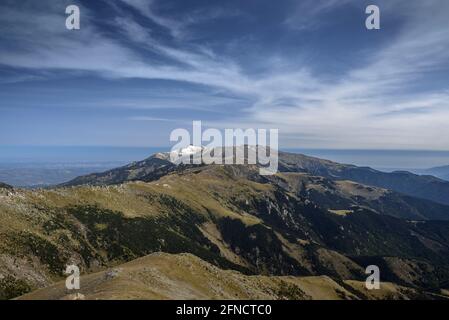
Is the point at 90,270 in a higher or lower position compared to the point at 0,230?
lower

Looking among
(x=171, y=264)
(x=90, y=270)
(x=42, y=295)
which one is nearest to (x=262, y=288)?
(x=171, y=264)

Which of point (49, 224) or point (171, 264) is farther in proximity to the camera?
point (49, 224)
